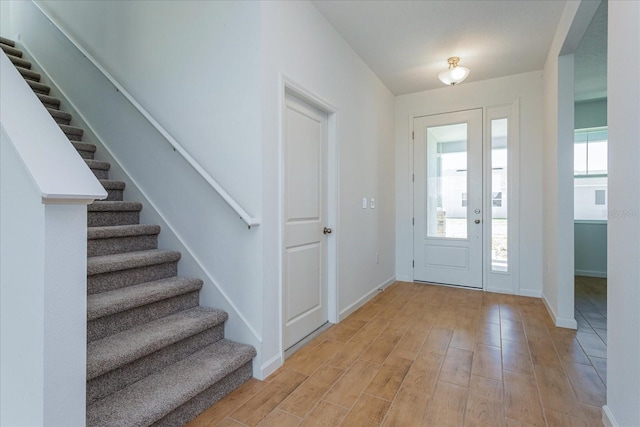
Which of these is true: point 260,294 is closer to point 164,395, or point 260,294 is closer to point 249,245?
point 249,245

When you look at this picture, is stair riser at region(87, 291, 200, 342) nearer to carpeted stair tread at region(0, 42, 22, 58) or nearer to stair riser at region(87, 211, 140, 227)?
stair riser at region(87, 211, 140, 227)

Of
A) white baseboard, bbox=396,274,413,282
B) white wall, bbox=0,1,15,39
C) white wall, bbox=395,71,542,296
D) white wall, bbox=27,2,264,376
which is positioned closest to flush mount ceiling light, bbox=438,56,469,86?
white wall, bbox=395,71,542,296

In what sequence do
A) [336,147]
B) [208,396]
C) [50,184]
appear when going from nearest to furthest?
1. [50,184]
2. [208,396]
3. [336,147]

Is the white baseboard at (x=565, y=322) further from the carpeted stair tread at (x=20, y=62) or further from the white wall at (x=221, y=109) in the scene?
the carpeted stair tread at (x=20, y=62)

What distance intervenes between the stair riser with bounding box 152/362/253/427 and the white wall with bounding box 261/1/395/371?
0.18 m

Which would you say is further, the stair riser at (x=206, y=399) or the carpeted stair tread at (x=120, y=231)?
the carpeted stair tread at (x=120, y=231)

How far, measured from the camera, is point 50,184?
1.03 meters

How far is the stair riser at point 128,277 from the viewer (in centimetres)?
193

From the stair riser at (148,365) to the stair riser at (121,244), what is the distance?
870 millimetres

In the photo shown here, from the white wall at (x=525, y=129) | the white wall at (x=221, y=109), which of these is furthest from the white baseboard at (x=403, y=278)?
the white wall at (x=221, y=109)

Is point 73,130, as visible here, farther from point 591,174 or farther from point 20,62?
point 591,174

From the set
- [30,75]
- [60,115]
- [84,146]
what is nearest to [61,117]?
[60,115]

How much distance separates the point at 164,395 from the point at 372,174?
3.09 meters

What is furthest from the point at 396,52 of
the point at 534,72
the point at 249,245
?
the point at 249,245
